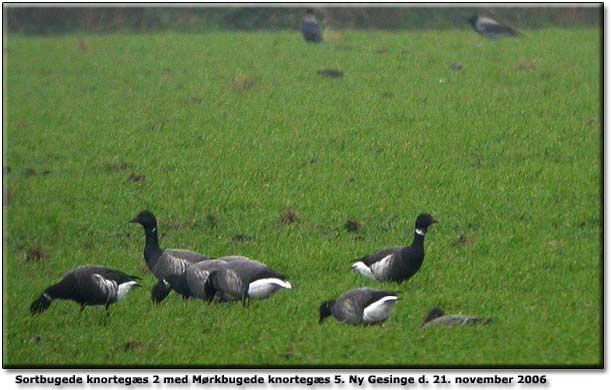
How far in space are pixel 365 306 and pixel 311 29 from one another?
53.4 ft

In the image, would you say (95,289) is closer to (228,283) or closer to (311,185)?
(228,283)

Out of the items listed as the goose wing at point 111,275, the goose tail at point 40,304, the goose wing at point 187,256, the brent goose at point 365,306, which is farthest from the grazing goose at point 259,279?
the goose tail at point 40,304

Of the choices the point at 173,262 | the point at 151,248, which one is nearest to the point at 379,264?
the point at 173,262

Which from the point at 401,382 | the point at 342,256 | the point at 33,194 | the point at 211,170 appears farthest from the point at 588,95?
the point at 401,382

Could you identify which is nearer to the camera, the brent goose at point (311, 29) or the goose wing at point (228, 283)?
the goose wing at point (228, 283)

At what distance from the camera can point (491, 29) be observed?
1032 inches

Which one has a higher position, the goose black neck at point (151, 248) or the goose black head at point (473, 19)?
the goose black head at point (473, 19)

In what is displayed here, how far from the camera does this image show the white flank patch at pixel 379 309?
11.0 metres

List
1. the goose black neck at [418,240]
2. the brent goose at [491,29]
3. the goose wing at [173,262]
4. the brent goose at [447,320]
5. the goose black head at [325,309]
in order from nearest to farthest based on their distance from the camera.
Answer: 1. the brent goose at [447,320]
2. the goose black head at [325,309]
3. the goose wing at [173,262]
4. the goose black neck at [418,240]
5. the brent goose at [491,29]

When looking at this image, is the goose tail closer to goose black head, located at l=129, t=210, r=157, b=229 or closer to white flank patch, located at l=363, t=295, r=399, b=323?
goose black head, located at l=129, t=210, r=157, b=229

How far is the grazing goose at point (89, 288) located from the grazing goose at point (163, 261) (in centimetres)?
39

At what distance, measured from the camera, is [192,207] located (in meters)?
15.9

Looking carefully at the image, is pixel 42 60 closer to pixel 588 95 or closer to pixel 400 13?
pixel 400 13

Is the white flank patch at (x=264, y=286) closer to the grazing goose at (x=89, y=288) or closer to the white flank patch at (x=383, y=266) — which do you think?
the white flank patch at (x=383, y=266)
